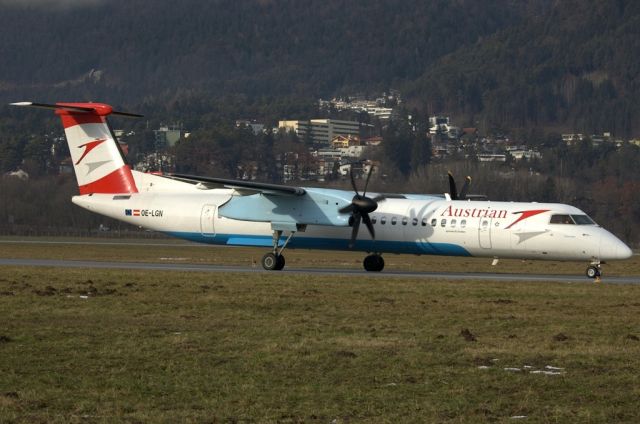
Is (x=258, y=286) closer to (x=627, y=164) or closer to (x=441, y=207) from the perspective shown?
(x=441, y=207)

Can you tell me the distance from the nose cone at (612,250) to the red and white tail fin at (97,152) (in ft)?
59.0

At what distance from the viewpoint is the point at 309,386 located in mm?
16422

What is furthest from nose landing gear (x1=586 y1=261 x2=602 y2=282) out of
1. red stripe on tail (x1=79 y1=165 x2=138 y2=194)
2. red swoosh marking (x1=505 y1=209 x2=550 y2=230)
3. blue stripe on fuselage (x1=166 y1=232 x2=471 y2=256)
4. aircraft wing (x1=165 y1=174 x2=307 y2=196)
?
red stripe on tail (x1=79 y1=165 x2=138 y2=194)

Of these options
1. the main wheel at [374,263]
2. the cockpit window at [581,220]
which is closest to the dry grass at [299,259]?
the main wheel at [374,263]

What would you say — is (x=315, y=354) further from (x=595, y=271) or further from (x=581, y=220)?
(x=581, y=220)

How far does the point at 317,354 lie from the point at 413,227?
2003 cm

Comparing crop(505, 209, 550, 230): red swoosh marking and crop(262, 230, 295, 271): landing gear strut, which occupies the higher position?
crop(505, 209, 550, 230): red swoosh marking

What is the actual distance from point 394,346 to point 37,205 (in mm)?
101296

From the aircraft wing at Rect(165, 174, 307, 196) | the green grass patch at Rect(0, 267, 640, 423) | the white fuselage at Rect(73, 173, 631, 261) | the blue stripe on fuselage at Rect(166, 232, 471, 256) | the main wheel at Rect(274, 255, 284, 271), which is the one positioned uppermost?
the aircraft wing at Rect(165, 174, 307, 196)

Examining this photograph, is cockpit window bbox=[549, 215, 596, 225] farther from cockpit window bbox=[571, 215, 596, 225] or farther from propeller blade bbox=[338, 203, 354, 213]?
propeller blade bbox=[338, 203, 354, 213]

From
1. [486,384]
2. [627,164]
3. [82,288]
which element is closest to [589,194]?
[627,164]

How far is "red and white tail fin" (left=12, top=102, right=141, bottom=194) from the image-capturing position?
43875 mm

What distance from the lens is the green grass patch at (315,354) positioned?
1484cm

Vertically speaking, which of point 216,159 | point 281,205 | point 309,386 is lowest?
point 309,386
